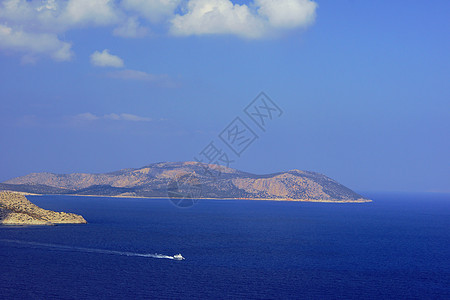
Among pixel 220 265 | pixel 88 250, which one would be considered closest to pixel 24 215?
pixel 88 250

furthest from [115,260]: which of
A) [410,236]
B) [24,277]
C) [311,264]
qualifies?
[410,236]

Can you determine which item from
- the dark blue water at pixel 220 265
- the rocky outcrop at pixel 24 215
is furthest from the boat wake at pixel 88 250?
the rocky outcrop at pixel 24 215

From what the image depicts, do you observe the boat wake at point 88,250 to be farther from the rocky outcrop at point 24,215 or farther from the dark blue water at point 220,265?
the rocky outcrop at point 24,215

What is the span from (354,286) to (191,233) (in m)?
76.6

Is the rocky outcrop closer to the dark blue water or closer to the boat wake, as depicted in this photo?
the dark blue water

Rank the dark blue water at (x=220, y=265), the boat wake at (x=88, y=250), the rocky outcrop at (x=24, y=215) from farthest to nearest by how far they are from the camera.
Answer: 1. the rocky outcrop at (x=24, y=215)
2. the boat wake at (x=88, y=250)
3. the dark blue water at (x=220, y=265)

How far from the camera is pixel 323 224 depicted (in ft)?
617

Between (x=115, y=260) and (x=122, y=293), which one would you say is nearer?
(x=122, y=293)

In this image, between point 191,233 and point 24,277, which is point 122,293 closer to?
point 24,277

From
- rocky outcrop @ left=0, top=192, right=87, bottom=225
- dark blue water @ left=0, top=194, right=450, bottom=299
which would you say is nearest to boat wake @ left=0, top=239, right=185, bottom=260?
dark blue water @ left=0, top=194, right=450, bottom=299

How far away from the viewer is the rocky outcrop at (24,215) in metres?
153

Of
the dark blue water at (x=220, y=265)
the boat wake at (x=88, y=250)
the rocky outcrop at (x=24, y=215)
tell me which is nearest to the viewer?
the dark blue water at (x=220, y=265)

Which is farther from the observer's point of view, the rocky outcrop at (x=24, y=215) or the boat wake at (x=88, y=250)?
the rocky outcrop at (x=24, y=215)

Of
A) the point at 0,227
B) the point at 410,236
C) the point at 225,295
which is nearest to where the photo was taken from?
the point at 225,295
